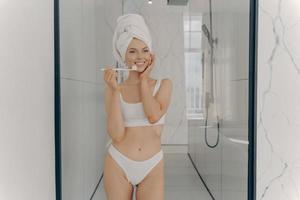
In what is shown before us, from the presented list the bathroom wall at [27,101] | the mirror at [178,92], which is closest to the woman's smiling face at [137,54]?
the mirror at [178,92]

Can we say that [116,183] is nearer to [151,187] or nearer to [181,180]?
[151,187]

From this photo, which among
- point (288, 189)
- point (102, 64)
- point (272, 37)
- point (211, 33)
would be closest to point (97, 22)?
point (102, 64)

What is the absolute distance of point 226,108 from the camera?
2068mm

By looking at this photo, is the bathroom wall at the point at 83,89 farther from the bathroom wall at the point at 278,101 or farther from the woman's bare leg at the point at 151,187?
the bathroom wall at the point at 278,101

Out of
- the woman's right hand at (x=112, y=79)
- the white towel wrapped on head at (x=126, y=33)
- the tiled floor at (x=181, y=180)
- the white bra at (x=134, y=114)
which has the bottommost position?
the tiled floor at (x=181, y=180)

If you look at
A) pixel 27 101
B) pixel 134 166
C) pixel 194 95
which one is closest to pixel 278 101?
pixel 194 95

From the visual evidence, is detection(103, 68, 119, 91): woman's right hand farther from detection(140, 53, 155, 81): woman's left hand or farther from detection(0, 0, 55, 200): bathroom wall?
detection(0, 0, 55, 200): bathroom wall

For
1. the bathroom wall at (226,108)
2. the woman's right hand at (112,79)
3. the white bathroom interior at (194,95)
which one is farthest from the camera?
the bathroom wall at (226,108)

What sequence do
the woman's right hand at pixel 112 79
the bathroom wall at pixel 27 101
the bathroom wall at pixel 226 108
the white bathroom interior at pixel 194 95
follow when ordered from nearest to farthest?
the bathroom wall at pixel 27 101, the woman's right hand at pixel 112 79, the white bathroom interior at pixel 194 95, the bathroom wall at pixel 226 108

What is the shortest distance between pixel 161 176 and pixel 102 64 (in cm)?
71

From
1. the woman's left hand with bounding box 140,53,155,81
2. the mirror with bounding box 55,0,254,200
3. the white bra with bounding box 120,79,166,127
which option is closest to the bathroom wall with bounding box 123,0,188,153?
the mirror with bounding box 55,0,254,200

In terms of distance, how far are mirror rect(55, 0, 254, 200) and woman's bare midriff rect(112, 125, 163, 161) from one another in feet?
0.36

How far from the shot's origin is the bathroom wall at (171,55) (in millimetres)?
1917

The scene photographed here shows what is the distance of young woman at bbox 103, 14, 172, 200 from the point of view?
65.6 inches
